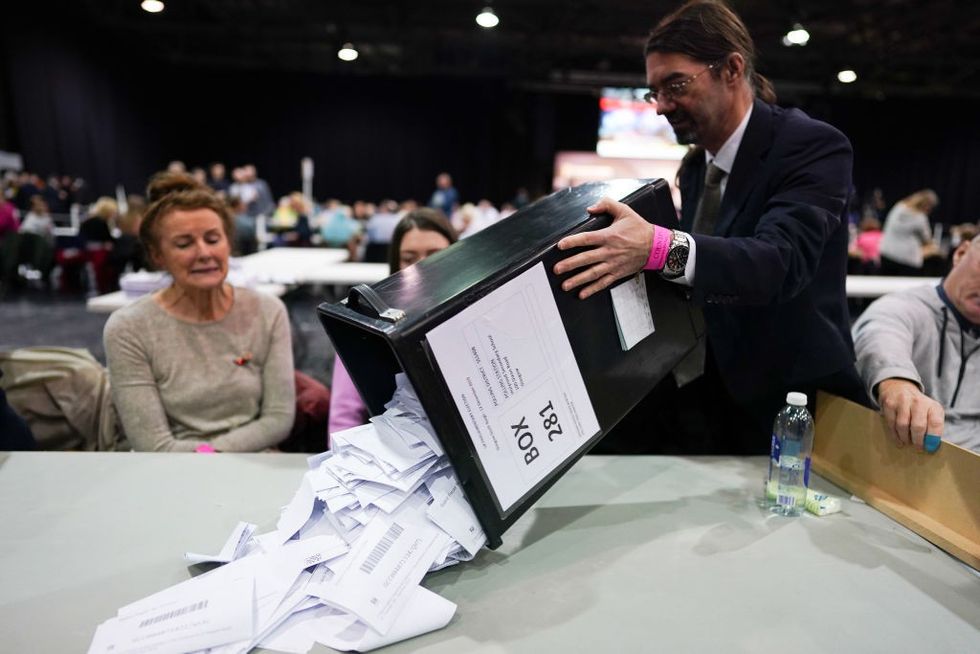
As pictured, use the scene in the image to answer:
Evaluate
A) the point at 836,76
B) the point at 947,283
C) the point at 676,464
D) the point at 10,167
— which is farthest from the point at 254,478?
the point at 836,76

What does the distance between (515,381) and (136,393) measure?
1.13 m

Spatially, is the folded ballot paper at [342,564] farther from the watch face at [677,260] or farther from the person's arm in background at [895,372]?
the person's arm in background at [895,372]

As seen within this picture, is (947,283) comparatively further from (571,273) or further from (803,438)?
(571,273)

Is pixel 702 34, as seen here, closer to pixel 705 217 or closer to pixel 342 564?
pixel 705 217

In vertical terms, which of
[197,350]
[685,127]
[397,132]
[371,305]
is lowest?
[197,350]

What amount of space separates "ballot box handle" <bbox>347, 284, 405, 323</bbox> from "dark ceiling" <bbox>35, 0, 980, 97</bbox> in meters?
9.40

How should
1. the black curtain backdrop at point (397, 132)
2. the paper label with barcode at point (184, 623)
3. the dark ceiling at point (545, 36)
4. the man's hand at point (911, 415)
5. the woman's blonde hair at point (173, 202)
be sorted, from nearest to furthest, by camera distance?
1. the paper label with barcode at point (184, 623)
2. the man's hand at point (911, 415)
3. the woman's blonde hair at point (173, 202)
4. the dark ceiling at point (545, 36)
5. the black curtain backdrop at point (397, 132)

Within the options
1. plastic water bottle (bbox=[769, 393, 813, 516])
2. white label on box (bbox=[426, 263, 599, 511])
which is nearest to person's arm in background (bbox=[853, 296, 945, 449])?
plastic water bottle (bbox=[769, 393, 813, 516])

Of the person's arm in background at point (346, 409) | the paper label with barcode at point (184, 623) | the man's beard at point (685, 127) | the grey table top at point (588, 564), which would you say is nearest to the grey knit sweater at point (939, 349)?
the grey table top at point (588, 564)

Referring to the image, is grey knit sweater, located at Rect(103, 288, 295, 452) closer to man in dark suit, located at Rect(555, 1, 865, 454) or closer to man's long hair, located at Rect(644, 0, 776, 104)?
man in dark suit, located at Rect(555, 1, 865, 454)

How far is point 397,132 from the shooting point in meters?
15.0

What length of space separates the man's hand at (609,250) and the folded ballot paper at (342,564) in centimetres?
28

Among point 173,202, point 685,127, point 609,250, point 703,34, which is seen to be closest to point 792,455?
point 609,250

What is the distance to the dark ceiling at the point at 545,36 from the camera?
31.9 feet
